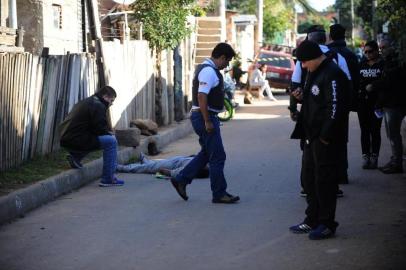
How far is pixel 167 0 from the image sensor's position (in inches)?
696

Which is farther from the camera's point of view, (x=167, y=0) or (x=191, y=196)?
(x=167, y=0)

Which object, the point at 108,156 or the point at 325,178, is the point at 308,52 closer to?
the point at 325,178

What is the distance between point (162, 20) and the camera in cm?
1780

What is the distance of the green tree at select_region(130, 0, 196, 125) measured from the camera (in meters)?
17.8

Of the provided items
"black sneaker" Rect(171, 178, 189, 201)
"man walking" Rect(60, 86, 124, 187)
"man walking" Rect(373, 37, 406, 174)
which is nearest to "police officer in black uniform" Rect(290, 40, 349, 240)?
"black sneaker" Rect(171, 178, 189, 201)

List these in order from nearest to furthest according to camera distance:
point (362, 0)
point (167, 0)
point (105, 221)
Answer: point (105, 221), point (167, 0), point (362, 0)

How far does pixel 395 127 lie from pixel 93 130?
170 inches

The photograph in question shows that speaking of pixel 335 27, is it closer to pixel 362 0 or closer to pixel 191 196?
pixel 191 196

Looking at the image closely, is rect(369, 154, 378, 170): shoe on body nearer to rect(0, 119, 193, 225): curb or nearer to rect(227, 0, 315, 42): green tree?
rect(0, 119, 193, 225): curb

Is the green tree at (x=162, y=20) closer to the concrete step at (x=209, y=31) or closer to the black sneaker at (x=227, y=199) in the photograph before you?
the concrete step at (x=209, y=31)

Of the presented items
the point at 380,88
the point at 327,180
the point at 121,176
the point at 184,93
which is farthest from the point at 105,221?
the point at 184,93

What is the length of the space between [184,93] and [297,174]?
9.93 metres

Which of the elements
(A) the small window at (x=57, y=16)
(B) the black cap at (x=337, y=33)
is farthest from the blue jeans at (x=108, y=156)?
(A) the small window at (x=57, y=16)

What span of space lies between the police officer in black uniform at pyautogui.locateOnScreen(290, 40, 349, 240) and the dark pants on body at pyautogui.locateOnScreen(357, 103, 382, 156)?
4190 millimetres
